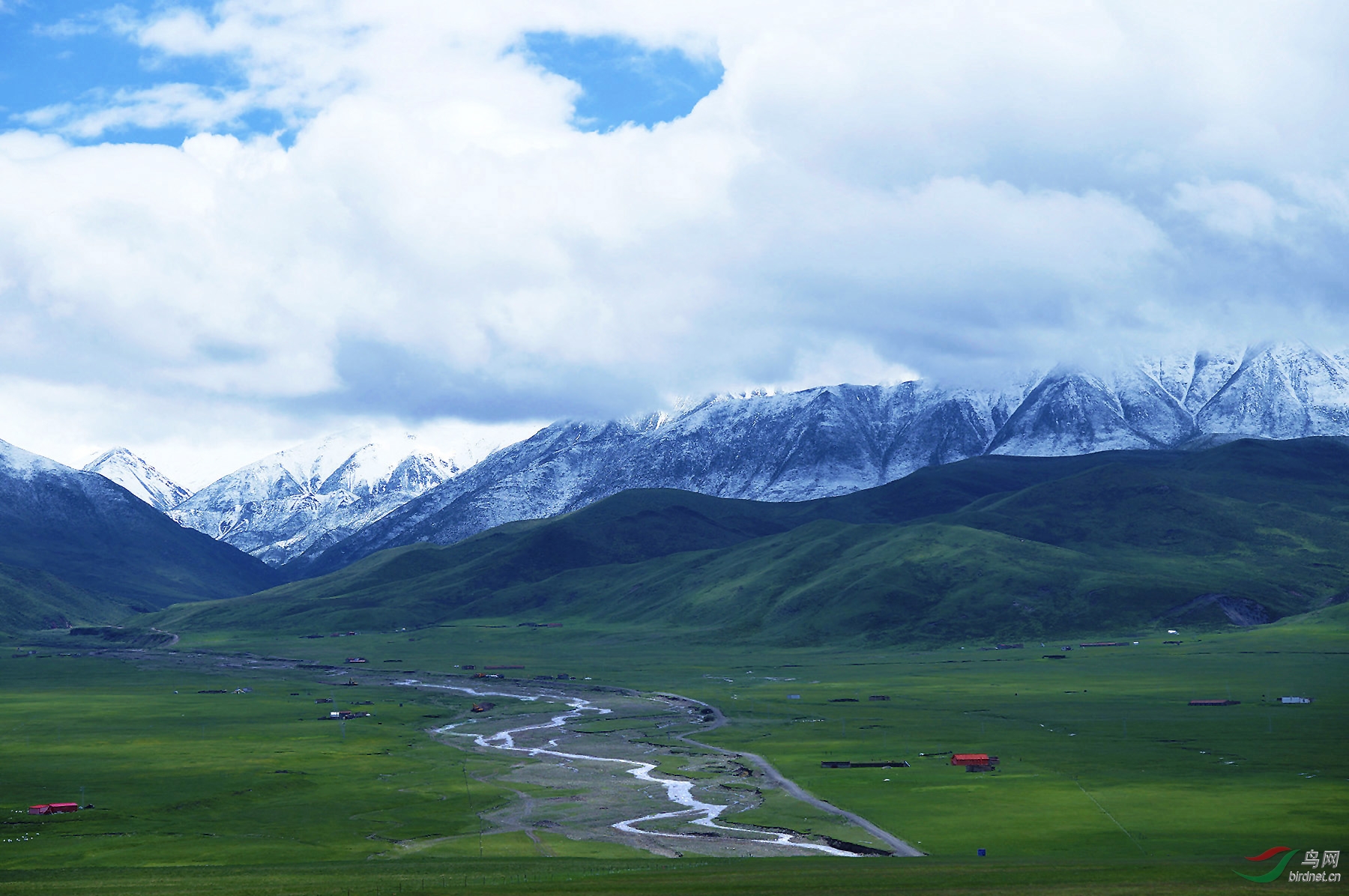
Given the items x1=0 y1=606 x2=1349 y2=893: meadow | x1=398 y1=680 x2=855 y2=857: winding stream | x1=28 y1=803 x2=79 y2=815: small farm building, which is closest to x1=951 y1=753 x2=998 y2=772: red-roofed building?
x1=0 y1=606 x2=1349 y2=893: meadow

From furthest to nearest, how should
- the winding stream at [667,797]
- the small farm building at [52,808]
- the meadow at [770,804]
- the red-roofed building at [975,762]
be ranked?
the red-roofed building at [975,762]
the small farm building at [52,808]
the winding stream at [667,797]
the meadow at [770,804]

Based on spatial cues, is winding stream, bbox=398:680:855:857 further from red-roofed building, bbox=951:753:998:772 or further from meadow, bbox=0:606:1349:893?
red-roofed building, bbox=951:753:998:772

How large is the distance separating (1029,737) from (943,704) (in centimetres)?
4353

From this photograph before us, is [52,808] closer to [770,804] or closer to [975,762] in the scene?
[770,804]

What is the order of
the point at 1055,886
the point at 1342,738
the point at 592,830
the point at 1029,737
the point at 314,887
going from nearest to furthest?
the point at 1055,886, the point at 314,887, the point at 592,830, the point at 1342,738, the point at 1029,737

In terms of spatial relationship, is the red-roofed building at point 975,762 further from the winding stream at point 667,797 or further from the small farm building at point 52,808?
the small farm building at point 52,808

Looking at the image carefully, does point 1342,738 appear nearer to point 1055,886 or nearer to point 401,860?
point 1055,886

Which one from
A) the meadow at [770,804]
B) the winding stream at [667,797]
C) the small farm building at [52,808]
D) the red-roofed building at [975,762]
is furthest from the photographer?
the red-roofed building at [975,762]

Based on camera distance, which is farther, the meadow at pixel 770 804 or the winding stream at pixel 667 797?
the winding stream at pixel 667 797

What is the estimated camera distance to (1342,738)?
14200 centimetres

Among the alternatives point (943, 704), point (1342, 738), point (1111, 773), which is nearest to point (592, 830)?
point (1111, 773)

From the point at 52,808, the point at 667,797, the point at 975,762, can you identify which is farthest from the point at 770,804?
the point at 52,808

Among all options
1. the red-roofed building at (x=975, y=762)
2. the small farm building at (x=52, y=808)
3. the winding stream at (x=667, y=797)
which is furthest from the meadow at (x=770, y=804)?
the winding stream at (x=667, y=797)

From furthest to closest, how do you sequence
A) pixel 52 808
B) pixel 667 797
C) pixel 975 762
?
pixel 975 762 < pixel 667 797 < pixel 52 808
